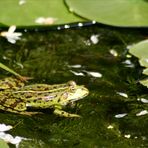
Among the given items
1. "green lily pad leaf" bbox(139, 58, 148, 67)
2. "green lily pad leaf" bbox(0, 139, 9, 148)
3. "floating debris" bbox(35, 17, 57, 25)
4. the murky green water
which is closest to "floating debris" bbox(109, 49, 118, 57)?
the murky green water

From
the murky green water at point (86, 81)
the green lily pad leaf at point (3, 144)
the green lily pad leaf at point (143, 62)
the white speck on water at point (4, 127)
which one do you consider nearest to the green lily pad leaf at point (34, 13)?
the murky green water at point (86, 81)

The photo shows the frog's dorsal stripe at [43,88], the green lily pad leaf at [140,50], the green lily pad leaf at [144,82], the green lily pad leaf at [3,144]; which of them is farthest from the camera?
the green lily pad leaf at [140,50]

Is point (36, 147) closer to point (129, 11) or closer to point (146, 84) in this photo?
point (146, 84)

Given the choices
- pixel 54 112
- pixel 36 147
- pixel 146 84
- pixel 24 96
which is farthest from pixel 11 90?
pixel 146 84

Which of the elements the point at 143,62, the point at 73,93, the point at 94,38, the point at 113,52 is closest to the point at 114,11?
the point at 94,38

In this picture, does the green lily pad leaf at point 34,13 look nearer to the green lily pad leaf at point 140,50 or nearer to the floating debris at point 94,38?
the floating debris at point 94,38

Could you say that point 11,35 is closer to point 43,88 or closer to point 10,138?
point 43,88

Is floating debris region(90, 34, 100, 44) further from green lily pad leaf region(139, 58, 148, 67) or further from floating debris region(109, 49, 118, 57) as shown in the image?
green lily pad leaf region(139, 58, 148, 67)
